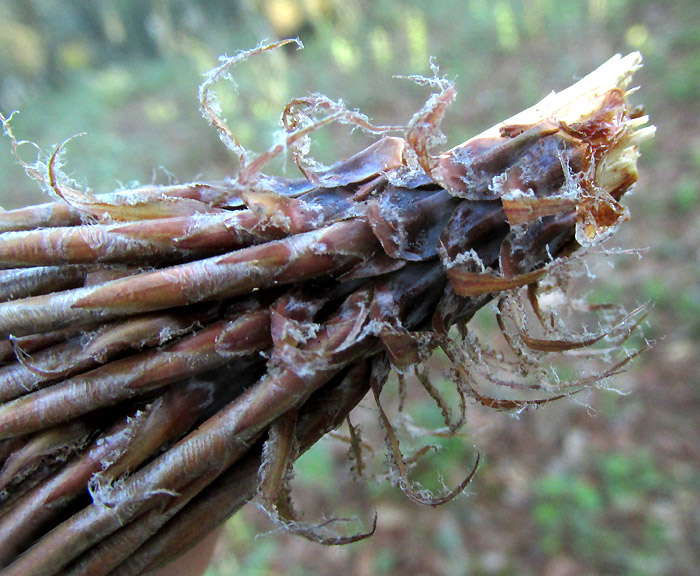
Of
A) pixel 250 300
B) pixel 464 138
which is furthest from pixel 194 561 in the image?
pixel 464 138

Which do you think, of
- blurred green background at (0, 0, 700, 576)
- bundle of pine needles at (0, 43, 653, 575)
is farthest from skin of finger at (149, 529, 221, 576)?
blurred green background at (0, 0, 700, 576)

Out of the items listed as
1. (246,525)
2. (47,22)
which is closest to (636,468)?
(246,525)

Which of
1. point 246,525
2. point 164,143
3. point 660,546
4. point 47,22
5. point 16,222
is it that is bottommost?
point 660,546

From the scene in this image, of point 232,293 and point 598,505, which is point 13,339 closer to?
point 232,293

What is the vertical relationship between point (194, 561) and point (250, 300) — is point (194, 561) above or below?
below

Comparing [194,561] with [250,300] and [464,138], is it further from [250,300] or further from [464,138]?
[464,138]

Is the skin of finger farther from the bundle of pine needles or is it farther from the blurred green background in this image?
the blurred green background
